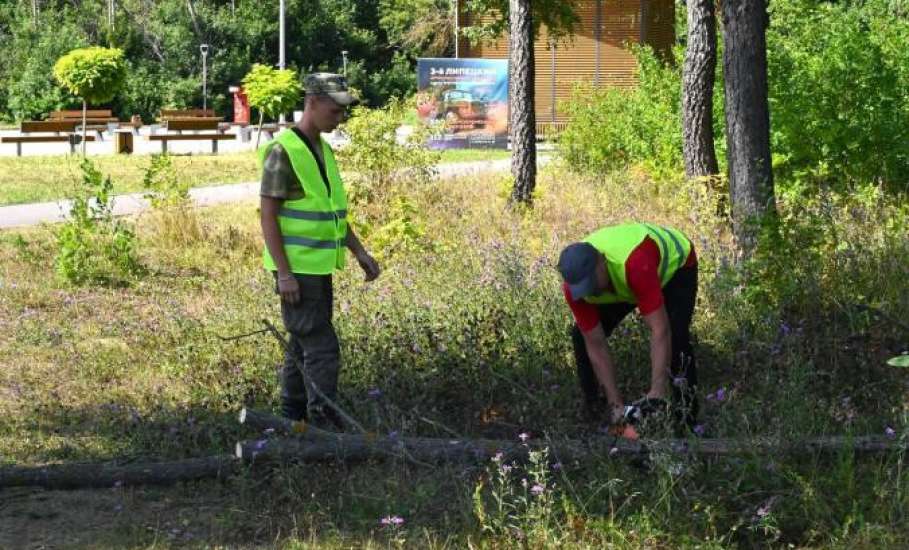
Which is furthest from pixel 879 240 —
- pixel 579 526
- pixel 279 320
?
pixel 579 526

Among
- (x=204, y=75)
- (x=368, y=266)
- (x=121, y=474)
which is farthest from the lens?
(x=204, y=75)

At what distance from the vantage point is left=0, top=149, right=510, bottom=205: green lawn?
18203 mm

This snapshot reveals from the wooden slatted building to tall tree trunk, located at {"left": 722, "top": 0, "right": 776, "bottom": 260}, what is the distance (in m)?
25.1

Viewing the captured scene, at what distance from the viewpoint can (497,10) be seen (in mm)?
19984

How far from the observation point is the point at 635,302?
5820 mm

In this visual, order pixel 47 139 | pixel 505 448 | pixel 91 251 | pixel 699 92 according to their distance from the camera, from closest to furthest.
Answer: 1. pixel 505 448
2. pixel 91 251
3. pixel 699 92
4. pixel 47 139

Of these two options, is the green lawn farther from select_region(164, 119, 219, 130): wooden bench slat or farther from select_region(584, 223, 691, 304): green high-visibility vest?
select_region(584, 223, 691, 304): green high-visibility vest

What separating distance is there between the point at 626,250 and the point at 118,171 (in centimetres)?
1703

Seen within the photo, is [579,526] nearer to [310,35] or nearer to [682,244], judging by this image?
[682,244]

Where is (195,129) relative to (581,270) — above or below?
A: above

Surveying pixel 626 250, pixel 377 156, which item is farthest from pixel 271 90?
pixel 626 250

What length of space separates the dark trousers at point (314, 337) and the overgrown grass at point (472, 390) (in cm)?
30

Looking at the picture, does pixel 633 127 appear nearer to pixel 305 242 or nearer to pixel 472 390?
pixel 472 390

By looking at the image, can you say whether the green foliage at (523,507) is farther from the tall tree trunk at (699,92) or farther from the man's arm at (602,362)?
the tall tree trunk at (699,92)
